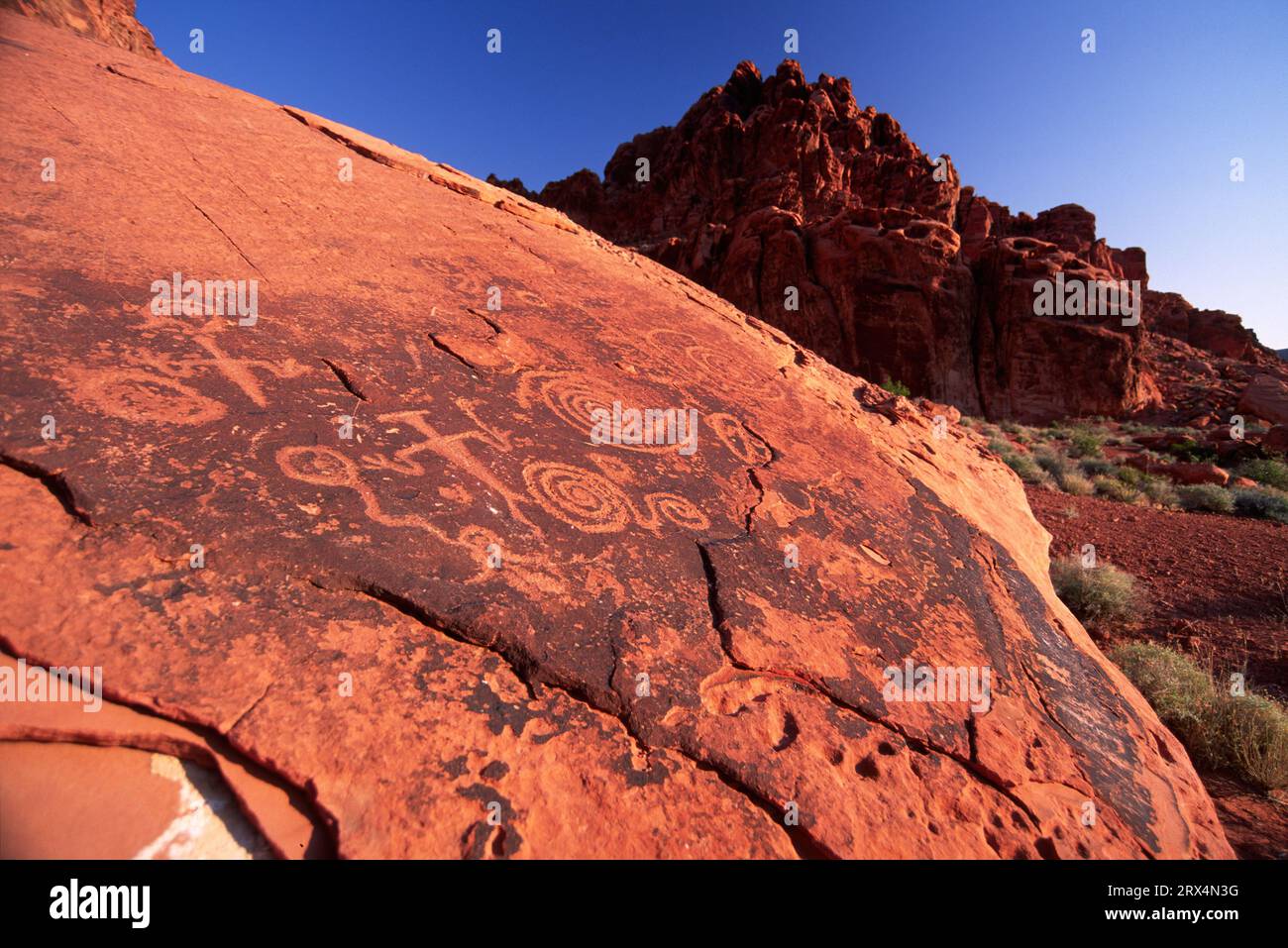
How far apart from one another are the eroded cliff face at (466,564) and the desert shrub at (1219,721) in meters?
1.19

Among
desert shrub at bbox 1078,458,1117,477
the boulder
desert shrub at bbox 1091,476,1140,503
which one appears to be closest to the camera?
desert shrub at bbox 1091,476,1140,503

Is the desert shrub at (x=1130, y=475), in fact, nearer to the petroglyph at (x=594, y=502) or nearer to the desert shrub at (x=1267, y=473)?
the desert shrub at (x=1267, y=473)

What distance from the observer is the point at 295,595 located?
1.33 metres

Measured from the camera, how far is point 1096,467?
1137 cm

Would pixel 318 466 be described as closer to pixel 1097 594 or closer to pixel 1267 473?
pixel 1097 594

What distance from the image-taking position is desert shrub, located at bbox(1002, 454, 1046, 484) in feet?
32.5

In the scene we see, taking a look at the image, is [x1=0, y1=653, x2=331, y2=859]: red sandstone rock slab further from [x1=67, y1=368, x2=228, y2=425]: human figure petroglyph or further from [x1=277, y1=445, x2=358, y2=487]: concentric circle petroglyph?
[x1=67, y1=368, x2=228, y2=425]: human figure petroglyph

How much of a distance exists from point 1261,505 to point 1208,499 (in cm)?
56

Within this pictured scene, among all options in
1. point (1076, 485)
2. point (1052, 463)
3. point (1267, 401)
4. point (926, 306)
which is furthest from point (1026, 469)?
point (1267, 401)

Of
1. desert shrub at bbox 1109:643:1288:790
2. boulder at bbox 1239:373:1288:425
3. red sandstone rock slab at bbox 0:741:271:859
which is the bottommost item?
desert shrub at bbox 1109:643:1288:790

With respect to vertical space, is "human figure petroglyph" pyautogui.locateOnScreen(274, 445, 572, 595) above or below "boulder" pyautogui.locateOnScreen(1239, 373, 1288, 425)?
below

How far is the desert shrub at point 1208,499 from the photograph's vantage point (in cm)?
836

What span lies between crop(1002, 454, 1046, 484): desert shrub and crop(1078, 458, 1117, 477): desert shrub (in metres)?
1.08

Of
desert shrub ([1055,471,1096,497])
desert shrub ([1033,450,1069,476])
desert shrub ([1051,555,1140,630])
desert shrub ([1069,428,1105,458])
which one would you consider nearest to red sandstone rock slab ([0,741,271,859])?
desert shrub ([1051,555,1140,630])
